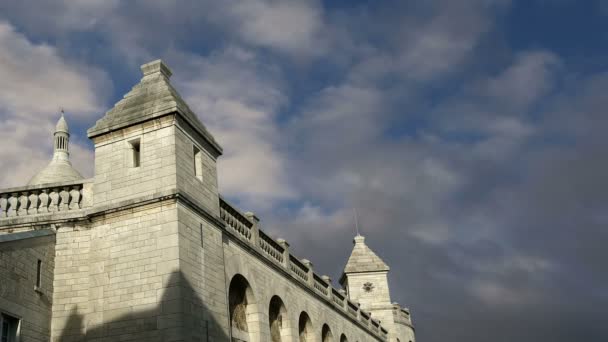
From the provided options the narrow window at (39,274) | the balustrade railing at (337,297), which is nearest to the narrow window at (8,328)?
the narrow window at (39,274)

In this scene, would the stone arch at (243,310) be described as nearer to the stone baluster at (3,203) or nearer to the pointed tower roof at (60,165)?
the stone baluster at (3,203)

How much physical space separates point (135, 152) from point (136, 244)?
2.84 m

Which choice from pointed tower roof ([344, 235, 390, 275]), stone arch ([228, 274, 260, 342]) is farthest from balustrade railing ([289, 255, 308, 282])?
pointed tower roof ([344, 235, 390, 275])

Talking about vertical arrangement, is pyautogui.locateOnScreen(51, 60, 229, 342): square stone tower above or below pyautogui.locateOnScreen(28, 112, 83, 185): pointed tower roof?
below

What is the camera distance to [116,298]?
15.2 m

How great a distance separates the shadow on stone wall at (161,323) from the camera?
14.5 meters

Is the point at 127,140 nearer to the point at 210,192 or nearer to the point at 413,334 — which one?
the point at 210,192

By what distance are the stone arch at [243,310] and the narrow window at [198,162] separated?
3.60 meters

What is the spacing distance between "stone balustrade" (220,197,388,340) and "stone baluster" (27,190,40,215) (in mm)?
5202

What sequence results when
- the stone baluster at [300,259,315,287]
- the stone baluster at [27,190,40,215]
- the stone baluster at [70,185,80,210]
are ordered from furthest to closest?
the stone baluster at [300,259,315,287] < the stone baluster at [70,185,80,210] < the stone baluster at [27,190,40,215]

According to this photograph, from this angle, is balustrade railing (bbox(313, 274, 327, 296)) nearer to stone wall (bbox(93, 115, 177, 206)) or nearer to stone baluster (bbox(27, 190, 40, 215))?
stone wall (bbox(93, 115, 177, 206))

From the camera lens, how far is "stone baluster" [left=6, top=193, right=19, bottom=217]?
1673 centimetres

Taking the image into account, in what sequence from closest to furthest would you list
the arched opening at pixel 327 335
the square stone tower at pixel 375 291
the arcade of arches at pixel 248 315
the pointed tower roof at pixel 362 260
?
1. the arcade of arches at pixel 248 315
2. the arched opening at pixel 327 335
3. the square stone tower at pixel 375 291
4. the pointed tower roof at pixel 362 260

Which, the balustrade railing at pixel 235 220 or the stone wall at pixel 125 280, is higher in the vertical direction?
the balustrade railing at pixel 235 220
